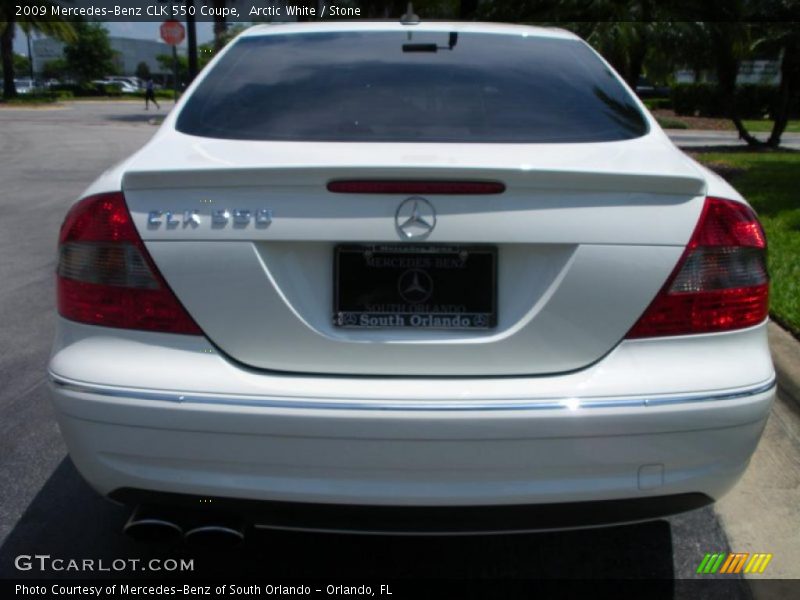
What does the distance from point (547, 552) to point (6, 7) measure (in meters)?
48.7

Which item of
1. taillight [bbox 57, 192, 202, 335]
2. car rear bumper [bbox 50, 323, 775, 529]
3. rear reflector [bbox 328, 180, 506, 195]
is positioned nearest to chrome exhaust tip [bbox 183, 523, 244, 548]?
car rear bumper [bbox 50, 323, 775, 529]

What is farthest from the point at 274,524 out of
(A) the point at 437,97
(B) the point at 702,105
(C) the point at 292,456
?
(B) the point at 702,105

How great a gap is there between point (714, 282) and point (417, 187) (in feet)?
2.76

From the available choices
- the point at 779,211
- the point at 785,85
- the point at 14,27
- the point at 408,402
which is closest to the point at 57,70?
the point at 14,27

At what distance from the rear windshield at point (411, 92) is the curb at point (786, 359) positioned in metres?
2.04

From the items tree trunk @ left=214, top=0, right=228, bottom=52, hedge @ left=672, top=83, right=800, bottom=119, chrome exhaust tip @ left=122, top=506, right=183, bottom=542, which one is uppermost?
chrome exhaust tip @ left=122, top=506, right=183, bottom=542

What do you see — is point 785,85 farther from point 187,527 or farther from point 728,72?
point 187,527

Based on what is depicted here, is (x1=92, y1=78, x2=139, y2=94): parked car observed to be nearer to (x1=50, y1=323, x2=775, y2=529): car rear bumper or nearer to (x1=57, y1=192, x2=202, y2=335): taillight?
(x1=57, y1=192, x2=202, y2=335): taillight

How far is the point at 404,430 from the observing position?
7.17ft

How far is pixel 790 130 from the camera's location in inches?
→ 1156

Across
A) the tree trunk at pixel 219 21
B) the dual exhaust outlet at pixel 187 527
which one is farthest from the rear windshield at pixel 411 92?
the tree trunk at pixel 219 21

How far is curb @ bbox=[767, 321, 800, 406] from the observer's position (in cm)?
434

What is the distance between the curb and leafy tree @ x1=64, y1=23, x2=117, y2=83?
77.4 m

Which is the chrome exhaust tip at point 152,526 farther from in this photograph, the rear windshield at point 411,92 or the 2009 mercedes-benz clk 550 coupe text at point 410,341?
the rear windshield at point 411,92
